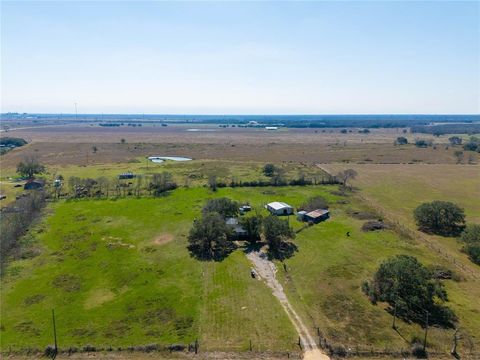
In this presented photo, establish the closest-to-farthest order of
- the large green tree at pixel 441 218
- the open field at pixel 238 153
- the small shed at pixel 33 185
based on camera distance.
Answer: the large green tree at pixel 441 218, the small shed at pixel 33 185, the open field at pixel 238 153

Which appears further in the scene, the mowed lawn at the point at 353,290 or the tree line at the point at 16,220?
the tree line at the point at 16,220

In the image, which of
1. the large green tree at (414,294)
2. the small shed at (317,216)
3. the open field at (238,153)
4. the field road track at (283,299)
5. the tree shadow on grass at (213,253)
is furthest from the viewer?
the open field at (238,153)

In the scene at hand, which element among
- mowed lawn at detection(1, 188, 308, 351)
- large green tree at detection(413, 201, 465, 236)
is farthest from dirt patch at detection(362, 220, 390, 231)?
mowed lawn at detection(1, 188, 308, 351)

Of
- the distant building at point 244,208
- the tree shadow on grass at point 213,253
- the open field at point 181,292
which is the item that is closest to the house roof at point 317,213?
A: the open field at point 181,292

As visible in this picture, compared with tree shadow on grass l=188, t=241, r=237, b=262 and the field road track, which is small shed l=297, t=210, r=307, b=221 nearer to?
the field road track

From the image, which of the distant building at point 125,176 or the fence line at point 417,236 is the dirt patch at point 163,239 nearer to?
the fence line at point 417,236

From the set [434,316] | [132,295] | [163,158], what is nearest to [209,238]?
[132,295]

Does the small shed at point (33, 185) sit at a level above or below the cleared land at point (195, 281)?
above
